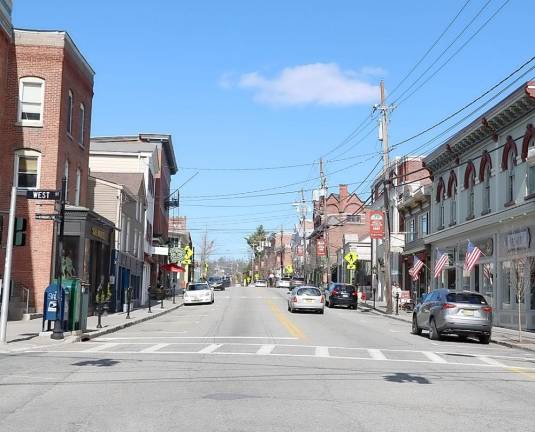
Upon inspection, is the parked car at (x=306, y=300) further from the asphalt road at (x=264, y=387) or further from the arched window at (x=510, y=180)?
the asphalt road at (x=264, y=387)

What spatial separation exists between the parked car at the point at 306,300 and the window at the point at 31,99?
50.7 feet

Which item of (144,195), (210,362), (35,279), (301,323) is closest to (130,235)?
(144,195)

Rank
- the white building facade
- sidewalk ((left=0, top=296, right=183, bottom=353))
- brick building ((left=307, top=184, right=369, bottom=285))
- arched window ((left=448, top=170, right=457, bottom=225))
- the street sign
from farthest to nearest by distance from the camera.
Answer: brick building ((left=307, top=184, right=369, bottom=285)) < arched window ((left=448, top=170, right=457, bottom=225)) < the white building facade < the street sign < sidewalk ((left=0, top=296, right=183, bottom=353))

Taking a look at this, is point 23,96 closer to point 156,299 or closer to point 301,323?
point 301,323

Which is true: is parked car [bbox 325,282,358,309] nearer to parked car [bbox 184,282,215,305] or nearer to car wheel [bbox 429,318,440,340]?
parked car [bbox 184,282,215,305]

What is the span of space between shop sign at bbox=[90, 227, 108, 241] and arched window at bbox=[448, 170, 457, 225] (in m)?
18.3

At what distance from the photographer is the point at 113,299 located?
3528 centimetres

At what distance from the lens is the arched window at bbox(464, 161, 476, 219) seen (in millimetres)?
35219

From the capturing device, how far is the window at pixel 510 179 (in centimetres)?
3002

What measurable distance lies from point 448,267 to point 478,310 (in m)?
16.9

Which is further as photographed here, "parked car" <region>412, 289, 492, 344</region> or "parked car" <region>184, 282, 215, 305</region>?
"parked car" <region>184, 282, 215, 305</region>

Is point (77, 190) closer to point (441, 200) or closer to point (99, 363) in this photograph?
point (99, 363)

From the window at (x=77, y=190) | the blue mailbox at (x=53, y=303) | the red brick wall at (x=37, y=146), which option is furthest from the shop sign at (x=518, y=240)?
the window at (x=77, y=190)

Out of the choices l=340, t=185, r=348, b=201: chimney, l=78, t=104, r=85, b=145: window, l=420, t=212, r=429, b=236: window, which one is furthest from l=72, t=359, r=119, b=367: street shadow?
l=340, t=185, r=348, b=201: chimney
